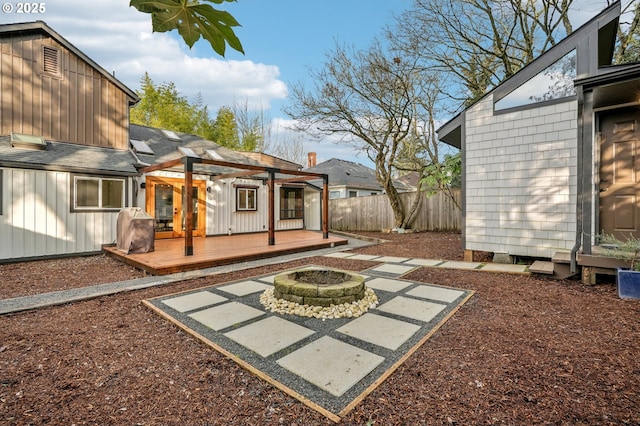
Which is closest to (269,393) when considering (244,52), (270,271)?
(244,52)

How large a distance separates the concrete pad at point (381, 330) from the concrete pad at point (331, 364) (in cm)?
23

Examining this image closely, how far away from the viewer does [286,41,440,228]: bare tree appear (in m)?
11.2

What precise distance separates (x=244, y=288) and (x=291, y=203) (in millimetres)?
8196

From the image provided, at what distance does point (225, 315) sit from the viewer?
11.0 feet

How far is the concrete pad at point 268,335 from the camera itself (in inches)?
102

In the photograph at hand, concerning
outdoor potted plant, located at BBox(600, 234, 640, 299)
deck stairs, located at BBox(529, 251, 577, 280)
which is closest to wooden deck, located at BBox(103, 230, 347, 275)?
deck stairs, located at BBox(529, 251, 577, 280)

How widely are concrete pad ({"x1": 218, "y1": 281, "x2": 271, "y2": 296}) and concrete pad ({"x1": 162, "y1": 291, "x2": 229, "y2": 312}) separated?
248 millimetres

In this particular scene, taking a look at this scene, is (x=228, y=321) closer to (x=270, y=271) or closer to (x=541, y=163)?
(x=270, y=271)

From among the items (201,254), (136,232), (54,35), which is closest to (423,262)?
(201,254)

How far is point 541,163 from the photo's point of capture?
215 inches

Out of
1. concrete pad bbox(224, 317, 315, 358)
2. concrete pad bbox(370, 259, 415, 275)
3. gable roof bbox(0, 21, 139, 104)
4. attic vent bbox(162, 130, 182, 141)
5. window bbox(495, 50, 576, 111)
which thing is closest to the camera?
concrete pad bbox(224, 317, 315, 358)

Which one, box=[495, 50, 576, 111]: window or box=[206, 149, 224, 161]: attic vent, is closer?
box=[495, 50, 576, 111]: window

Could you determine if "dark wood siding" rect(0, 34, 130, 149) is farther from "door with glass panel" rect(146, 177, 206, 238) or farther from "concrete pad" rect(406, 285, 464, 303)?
"concrete pad" rect(406, 285, 464, 303)

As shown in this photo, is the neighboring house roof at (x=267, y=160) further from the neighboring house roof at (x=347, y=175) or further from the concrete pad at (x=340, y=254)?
the concrete pad at (x=340, y=254)
